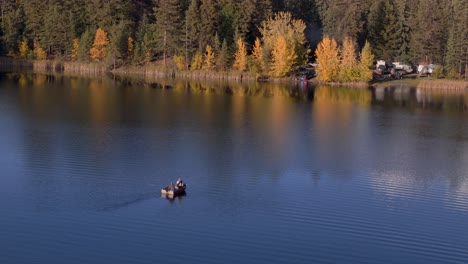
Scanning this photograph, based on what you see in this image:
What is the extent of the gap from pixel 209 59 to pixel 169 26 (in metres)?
7.74

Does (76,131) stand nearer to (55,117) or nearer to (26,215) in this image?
(55,117)

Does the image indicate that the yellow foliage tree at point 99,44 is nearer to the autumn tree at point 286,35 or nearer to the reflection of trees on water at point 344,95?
the autumn tree at point 286,35

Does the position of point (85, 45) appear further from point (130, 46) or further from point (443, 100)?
point (443, 100)

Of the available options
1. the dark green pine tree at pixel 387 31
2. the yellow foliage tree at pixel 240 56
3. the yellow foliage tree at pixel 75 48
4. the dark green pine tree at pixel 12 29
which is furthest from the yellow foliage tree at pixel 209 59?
the dark green pine tree at pixel 12 29

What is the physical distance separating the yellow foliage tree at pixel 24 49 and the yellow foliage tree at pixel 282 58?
38991 mm

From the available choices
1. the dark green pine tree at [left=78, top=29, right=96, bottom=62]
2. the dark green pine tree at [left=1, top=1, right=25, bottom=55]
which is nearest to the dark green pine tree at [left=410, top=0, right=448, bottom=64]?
the dark green pine tree at [left=78, top=29, right=96, bottom=62]

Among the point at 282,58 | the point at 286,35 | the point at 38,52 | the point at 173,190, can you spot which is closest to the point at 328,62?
the point at 282,58

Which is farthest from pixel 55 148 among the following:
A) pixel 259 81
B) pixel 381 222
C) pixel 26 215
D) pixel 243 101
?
pixel 259 81

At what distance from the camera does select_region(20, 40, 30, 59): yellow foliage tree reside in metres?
95.7

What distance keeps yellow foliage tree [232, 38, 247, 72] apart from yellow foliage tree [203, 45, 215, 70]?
311 centimetres

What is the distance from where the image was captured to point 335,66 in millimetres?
79500

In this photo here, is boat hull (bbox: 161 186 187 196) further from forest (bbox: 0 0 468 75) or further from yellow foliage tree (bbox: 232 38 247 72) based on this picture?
yellow foliage tree (bbox: 232 38 247 72)

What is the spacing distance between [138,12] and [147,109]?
5378cm

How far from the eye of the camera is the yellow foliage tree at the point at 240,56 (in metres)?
82.2
